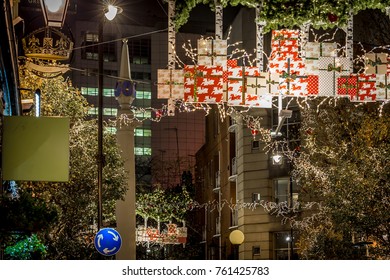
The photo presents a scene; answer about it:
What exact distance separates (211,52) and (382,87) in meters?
3.79

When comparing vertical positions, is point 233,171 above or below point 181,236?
above

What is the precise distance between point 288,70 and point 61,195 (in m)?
13.5

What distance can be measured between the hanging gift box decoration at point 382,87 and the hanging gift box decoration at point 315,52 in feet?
4.11

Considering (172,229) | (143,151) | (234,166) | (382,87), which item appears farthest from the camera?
(143,151)

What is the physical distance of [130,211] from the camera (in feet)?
100

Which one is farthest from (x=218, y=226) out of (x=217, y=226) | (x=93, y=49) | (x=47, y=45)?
(x=93, y=49)

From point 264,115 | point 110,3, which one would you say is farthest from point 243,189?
point 110,3

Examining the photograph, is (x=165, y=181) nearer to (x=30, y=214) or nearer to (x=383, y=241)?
(x=383, y=241)

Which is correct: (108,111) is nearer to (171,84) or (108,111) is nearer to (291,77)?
(171,84)

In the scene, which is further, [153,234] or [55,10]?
[153,234]

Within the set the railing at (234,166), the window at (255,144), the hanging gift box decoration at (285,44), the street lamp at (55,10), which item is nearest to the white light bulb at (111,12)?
the street lamp at (55,10)

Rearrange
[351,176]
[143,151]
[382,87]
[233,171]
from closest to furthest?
[382,87], [351,176], [233,171], [143,151]

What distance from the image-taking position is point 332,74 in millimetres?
17297

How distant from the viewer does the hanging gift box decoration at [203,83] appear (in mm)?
16922
